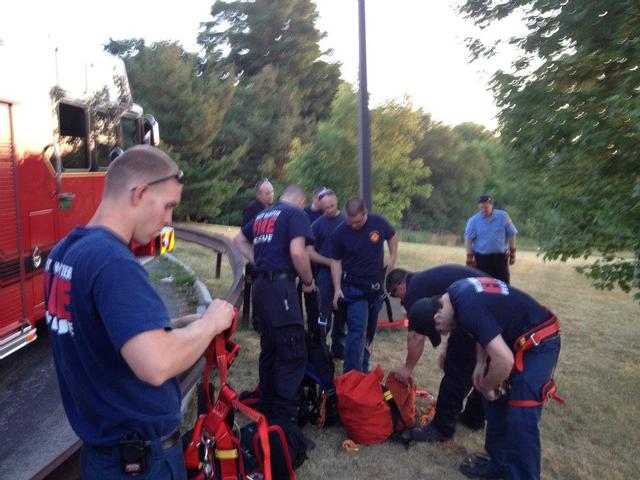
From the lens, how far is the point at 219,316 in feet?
6.30

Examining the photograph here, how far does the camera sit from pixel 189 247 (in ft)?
54.2

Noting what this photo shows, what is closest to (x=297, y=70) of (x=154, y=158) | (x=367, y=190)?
(x=367, y=190)

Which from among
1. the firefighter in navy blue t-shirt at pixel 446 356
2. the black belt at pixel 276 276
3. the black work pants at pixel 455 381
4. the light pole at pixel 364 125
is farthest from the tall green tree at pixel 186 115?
the black work pants at pixel 455 381

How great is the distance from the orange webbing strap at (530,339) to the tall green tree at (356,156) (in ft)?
40.7

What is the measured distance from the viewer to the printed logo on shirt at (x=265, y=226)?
472cm

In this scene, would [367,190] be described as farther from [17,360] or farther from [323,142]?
[323,142]

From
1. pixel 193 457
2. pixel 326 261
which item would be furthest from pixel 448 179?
pixel 193 457

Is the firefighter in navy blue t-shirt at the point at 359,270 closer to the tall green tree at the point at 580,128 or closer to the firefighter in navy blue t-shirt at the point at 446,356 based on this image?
the firefighter in navy blue t-shirt at the point at 446,356

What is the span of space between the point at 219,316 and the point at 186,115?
29.6 meters

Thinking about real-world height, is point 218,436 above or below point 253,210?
below

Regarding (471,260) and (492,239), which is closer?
(492,239)

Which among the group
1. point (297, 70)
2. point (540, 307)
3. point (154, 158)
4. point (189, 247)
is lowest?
point (189, 247)

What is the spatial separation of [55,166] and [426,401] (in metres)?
4.20

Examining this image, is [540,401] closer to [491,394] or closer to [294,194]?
[491,394]
